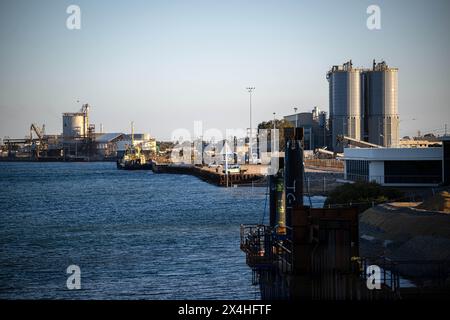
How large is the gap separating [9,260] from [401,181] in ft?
84.6

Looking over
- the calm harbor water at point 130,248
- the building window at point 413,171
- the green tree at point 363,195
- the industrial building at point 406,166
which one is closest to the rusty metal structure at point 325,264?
the calm harbor water at point 130,248

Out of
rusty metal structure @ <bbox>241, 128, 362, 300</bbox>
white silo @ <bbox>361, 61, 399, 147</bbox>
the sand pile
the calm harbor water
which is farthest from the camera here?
white silo @ <bbox>361, 61, 399, 147</bbox>

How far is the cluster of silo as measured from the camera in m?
99.8

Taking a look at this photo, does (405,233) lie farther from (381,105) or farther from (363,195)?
(381,105)

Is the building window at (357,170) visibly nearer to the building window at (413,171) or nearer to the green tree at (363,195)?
the building window at (413,171)

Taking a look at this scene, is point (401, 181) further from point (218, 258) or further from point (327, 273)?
point (327, 273)

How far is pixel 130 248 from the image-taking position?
3097cm

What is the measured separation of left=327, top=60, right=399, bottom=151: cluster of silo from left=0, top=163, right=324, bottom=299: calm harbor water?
144 ft

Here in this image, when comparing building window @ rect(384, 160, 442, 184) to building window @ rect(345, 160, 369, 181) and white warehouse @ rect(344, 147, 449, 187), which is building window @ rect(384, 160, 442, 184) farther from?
building window @ rect(345, 160, 369, 181)

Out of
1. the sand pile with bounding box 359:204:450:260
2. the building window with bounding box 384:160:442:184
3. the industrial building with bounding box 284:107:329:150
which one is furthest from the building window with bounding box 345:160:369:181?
the industrial building with bounding box 284:107:329:150

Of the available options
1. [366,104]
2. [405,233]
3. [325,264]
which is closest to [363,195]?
[405,233]

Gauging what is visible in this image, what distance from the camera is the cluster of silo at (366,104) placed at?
327ft

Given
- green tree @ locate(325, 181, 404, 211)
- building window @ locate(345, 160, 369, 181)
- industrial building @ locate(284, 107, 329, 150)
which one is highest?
industrial building @ locate(284, 107, 329, 150)
